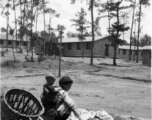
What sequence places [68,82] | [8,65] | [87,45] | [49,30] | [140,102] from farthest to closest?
1. [49,30]
2. [87,45]
3. [8,65]
4. [140,102]
5. [68,82]

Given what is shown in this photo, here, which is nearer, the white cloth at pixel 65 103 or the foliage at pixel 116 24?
the white cloth at pixel 65 103

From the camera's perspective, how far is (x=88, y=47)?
3191 centimetres

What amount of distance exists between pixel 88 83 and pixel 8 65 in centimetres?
838

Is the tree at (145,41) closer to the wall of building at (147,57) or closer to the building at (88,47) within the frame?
the building at (88,47)

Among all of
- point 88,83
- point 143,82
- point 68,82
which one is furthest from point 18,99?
point 143,82

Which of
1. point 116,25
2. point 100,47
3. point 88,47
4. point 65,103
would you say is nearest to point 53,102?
point 65,103

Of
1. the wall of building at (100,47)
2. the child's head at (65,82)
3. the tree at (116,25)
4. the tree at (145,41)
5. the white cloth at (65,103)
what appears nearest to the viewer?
the white cloth at (65,103)

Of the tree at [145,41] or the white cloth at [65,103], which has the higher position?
the tree at [145,41]

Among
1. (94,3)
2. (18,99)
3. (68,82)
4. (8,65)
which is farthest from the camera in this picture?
(94,3)

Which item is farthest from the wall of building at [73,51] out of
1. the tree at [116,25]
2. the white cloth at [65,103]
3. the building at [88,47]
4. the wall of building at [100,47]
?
the white cloth at [65,103]

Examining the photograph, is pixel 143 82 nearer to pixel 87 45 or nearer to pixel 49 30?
pixel 87 45

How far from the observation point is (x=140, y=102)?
8117mm

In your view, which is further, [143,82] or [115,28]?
[115,28]

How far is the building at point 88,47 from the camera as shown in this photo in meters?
31.8
